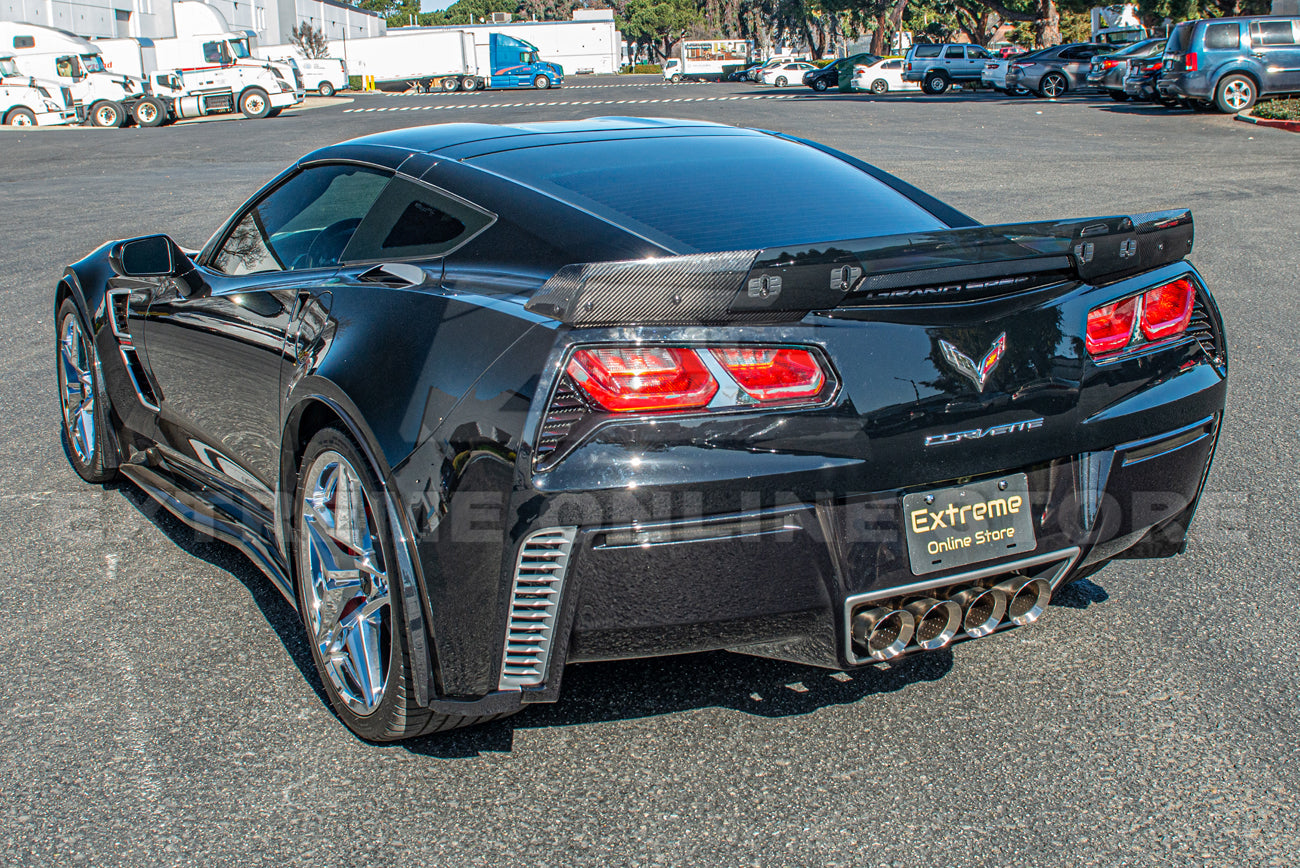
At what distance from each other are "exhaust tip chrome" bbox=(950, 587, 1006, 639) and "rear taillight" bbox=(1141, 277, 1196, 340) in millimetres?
744

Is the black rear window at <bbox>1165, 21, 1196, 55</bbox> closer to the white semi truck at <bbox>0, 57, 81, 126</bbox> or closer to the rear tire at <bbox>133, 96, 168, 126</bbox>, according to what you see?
the rear tire at <bbox>133, 96, 168, 126</bbox>

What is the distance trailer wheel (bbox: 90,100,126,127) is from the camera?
1352 inches

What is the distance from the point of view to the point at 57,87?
3500 centimetres

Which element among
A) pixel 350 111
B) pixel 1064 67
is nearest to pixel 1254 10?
pixel 1064 67

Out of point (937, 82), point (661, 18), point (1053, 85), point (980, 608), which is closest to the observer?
point (980, 608)

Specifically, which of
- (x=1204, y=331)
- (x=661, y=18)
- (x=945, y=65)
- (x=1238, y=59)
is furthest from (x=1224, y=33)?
(x=661, y=18)

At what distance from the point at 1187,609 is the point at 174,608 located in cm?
295

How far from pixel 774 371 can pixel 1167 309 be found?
1122mm

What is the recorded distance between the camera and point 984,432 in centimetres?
237

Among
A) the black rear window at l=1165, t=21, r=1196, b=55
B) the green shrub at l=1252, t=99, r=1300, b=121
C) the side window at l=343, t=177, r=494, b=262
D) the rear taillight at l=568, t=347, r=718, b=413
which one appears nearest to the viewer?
the rear taillight at l=568, t=347, r=718, b=413

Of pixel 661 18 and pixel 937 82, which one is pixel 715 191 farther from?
pixel 661 18

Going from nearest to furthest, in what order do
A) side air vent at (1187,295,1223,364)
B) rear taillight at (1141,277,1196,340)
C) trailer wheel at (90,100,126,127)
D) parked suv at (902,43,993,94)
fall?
rear taillight at (1141,277,1196,340) < side air vent at (1187,295,1223,364) < trailer wheel at (90,100,126,127) < parked suv at (902,43,993,94)

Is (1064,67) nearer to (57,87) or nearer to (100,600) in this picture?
(57,87)

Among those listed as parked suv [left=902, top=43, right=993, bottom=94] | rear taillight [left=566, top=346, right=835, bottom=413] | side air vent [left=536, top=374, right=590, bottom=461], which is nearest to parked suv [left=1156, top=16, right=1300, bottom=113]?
parked suv [left=902, top=43, right=993, bottom=94]
